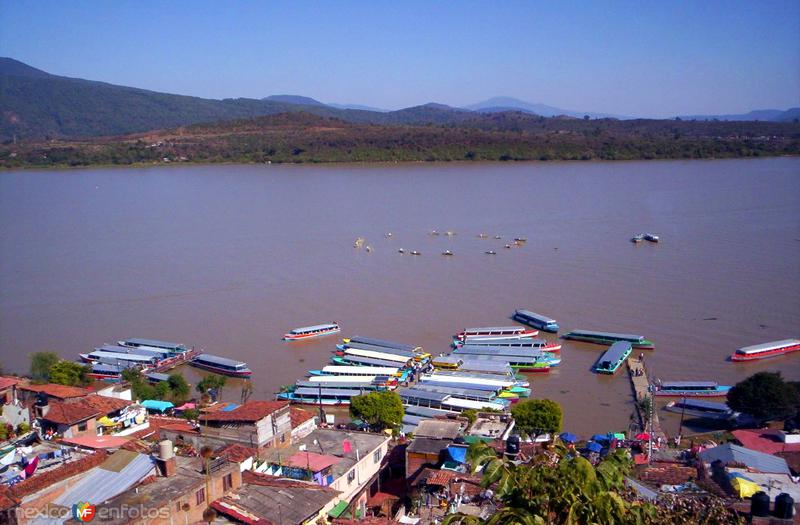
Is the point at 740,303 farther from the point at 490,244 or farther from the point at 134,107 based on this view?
the point at 134,107

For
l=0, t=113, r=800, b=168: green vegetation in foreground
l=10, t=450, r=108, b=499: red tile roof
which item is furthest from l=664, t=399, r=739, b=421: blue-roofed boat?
l=0, t=113, r=800, b=168: green vegetation in foreground

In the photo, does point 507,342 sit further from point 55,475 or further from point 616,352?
point 55,475

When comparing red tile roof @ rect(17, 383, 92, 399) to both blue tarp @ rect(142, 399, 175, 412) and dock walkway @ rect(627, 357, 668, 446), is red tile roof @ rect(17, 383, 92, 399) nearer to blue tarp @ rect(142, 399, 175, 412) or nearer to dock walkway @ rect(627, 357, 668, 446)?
blue tarp @ rect(142, 399, 175, 412)

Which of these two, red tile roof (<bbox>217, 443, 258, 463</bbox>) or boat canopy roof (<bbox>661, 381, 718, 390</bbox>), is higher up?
red tile roof (<bbox>217, 443, 258, 463</bbox>)

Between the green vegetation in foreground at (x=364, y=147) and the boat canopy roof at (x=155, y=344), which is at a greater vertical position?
the green vegetation in foreground at (x=364, y=147)

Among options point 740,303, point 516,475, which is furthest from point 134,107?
point 516,475

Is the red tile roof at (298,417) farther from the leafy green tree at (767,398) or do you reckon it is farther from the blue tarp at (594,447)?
the leafy green tree at (767,398)

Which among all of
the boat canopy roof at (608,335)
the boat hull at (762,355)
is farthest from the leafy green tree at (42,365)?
the boat hull at (762,355)
